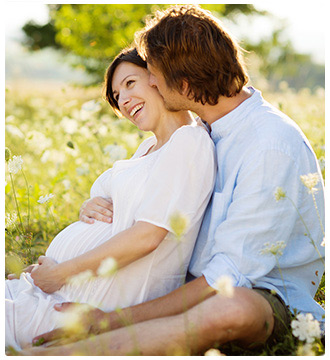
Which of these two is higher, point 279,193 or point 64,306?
point 279,193

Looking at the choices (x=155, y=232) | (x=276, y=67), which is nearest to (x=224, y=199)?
(x=155, y=232)

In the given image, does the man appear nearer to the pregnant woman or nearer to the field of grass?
the pregnant woman

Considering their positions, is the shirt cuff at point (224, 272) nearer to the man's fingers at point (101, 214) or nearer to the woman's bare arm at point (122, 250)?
the woman's bare arm at point (122, 250)

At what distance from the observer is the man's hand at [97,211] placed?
2.47 m

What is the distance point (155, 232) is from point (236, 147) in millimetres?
549

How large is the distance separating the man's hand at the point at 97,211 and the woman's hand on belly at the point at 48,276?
0.27 m

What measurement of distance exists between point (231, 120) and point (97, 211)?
79 cm

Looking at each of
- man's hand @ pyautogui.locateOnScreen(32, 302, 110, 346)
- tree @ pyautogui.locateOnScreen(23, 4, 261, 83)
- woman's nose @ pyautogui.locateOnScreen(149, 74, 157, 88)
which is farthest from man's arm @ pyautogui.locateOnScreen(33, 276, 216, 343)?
tree @ pyautogui.locateOnScreen(23, 4, 261, 83)

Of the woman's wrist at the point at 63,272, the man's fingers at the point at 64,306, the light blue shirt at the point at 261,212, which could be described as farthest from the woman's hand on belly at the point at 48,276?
the light blue shirt at the point at 261,212

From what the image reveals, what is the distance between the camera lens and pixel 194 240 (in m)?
2.33

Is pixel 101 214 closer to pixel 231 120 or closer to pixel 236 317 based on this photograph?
pixel 231 120

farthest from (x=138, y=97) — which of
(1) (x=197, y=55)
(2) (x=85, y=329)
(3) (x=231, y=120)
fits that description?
(2) (x=85, y=329)

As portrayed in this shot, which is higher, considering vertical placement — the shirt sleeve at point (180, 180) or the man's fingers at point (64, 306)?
the shirt sleeve at point (180, 180)

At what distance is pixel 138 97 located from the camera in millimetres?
2576
